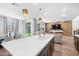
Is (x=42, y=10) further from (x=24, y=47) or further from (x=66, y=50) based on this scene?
(x=66, y=50)

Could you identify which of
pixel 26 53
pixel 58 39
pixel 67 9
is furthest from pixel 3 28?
pixel 58 39

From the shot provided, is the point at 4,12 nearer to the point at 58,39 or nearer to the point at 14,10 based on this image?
the point at 14,10

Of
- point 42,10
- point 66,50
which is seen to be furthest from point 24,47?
point 66,50

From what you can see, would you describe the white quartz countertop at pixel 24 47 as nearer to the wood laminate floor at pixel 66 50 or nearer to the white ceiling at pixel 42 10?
the white ceiling at pixel 42 10

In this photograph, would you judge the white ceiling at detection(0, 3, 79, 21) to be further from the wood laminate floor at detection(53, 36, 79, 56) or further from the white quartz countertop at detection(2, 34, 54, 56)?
the wood laminate floor at detection(53, 36, 79, 56)

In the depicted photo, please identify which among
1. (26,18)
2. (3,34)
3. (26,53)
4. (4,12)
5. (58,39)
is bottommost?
(58,39)

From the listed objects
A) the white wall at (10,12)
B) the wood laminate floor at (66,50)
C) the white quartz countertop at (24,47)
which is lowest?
the wood laminate floor at (66,50)

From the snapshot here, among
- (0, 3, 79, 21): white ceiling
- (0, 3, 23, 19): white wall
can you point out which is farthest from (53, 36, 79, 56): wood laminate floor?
(0, 3, 23, 19): white wall

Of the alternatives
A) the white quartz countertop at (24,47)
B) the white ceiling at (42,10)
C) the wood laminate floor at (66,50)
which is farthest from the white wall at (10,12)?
the wood laminate floor at (66,50)

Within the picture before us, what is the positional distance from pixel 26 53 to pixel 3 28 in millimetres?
1385

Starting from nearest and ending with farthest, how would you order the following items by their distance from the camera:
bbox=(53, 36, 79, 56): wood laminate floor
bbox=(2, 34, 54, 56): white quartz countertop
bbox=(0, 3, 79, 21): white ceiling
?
bbox=(2, 34, 54, 56): white quartz countertop, bbox=(0, 3, 79, 21): white ceiling, bbox=(53, 36, 79, 56): wood laminate floor

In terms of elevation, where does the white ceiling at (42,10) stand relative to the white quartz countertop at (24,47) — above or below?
above

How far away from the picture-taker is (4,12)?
8.32 feet

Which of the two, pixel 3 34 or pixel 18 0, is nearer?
pixel 18 0
